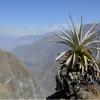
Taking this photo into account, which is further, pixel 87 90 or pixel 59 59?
pixel 59 59

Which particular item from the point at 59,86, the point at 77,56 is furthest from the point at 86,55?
the point at 59,86

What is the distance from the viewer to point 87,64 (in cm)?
1997

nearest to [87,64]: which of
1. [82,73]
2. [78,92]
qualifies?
[82,73]

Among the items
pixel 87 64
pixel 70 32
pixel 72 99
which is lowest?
pixel 72 99

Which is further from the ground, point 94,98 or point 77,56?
point 77,56

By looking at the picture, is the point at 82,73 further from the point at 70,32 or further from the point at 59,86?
the point at 70,32

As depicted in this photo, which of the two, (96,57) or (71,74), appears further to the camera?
(96,57)

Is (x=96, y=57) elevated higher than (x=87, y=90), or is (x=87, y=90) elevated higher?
(x=96, y=57)

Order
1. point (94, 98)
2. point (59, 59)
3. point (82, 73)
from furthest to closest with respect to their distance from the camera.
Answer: point (59, 59), point (82, 73), point (94, 98)

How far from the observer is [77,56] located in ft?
67.7

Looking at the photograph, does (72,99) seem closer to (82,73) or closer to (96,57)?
(82,73)

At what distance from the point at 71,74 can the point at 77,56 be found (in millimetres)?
1462

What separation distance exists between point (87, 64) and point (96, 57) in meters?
1.38

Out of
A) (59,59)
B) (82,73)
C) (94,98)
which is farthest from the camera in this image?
(59,59)
